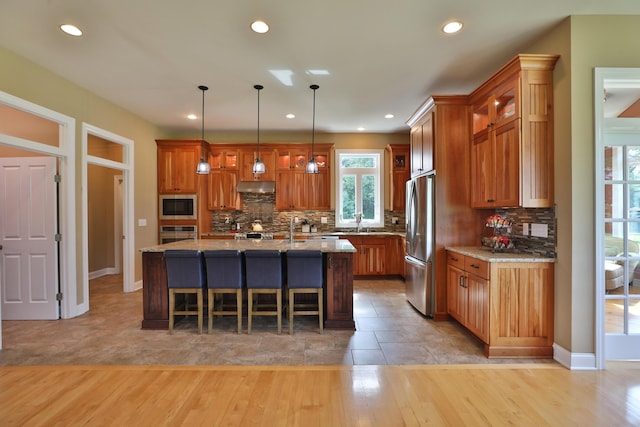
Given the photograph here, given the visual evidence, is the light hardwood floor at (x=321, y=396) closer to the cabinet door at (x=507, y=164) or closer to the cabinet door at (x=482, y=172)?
the cabinet door at (x=507, y=164)

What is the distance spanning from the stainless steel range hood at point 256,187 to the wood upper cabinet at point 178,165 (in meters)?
0.84

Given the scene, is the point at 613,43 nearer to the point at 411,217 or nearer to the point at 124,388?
the point at 411,217

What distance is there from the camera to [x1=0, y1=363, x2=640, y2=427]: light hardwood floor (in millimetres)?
1824

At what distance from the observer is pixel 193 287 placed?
3.12 metres

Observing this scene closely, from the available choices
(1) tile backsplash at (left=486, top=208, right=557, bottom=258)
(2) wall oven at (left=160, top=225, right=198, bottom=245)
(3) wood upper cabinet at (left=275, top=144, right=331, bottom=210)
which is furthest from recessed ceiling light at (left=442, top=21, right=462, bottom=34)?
(2) wall oven at (left=160, top=225, right=198, bottom=245)

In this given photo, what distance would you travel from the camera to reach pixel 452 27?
99.4 inches

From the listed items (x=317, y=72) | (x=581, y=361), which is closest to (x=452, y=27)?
(x=317, y=72)

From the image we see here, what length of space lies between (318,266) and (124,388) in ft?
6.10

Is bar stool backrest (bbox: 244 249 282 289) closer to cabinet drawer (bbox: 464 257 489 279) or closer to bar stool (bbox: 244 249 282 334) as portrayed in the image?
bar stool (bbox: 244 249 282 334)

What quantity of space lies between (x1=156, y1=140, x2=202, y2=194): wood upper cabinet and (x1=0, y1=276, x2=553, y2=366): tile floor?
244 centimetres

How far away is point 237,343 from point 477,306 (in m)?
2.38

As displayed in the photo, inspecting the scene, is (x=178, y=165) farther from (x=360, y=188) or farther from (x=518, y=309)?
(x=518, y=309)

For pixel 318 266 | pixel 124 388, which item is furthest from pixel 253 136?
pixel 124 388

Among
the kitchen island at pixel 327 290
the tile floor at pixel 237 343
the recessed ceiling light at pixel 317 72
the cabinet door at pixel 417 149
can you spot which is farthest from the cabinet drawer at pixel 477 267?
the recessed ceiling light at pixel 317 72
